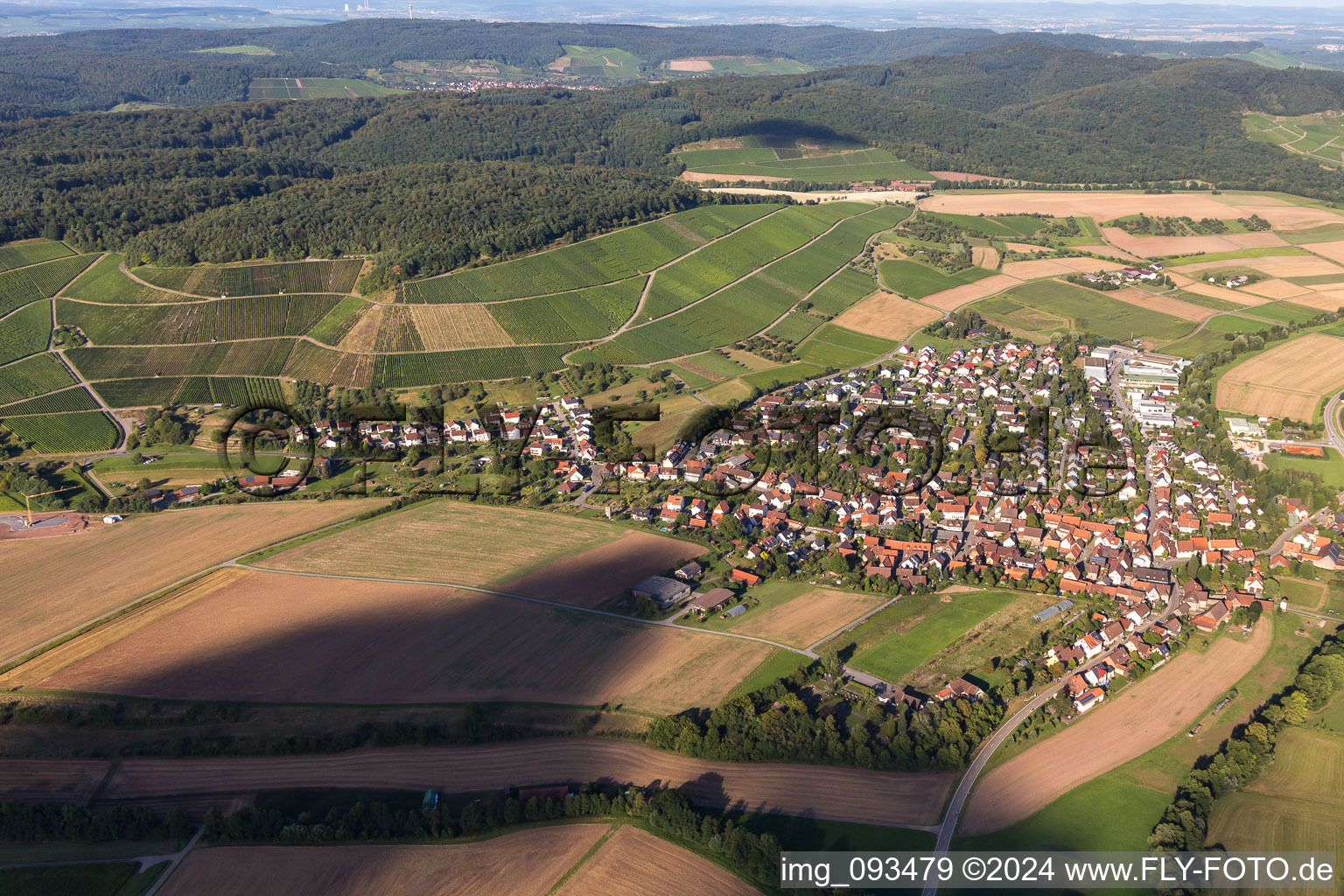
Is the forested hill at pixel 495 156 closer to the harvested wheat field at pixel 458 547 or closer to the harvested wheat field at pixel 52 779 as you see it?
the harvested wheat field at pixel 458 547

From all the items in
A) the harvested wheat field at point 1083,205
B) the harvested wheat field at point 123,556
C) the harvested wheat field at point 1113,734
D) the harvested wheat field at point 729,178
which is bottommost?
the harvested wheat field at point 1113,734

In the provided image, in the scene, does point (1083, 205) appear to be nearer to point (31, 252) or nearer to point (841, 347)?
point (841, 347)

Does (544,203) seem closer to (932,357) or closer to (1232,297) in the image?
(932,357)

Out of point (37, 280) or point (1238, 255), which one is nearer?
point (37, 280)

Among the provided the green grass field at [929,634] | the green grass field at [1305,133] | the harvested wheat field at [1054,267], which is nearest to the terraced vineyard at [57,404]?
the green grass field at [929,634]

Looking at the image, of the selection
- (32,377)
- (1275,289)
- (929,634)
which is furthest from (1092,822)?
(1275,289)

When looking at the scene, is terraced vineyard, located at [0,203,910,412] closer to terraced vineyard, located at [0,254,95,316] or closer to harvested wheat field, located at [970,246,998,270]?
terraced vineyard, located at [0,254,95,316]

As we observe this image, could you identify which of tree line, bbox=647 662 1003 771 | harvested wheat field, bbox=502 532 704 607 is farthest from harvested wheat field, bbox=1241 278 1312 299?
tree line, bbox=647 662 1003 771
